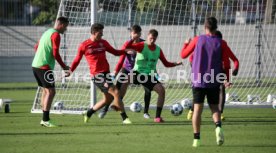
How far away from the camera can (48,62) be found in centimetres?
1402

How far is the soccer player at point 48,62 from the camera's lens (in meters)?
13.7

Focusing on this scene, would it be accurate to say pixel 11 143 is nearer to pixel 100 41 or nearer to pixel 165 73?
pixel 100 41

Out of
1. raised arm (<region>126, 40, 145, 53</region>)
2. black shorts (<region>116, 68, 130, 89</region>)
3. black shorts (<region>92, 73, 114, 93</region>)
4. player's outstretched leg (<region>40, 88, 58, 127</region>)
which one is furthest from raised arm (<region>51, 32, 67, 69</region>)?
black shorts (<region>116, 68, 130, 89</region>)

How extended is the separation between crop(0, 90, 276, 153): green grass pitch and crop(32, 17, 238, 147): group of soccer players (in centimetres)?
44

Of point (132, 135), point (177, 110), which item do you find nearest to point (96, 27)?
point (132, 135)

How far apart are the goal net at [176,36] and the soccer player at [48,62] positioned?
7.61 feet

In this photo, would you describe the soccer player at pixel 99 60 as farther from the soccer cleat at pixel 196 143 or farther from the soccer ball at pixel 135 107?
the soccer cleat at pixel 196 143

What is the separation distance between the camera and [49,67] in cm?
1406

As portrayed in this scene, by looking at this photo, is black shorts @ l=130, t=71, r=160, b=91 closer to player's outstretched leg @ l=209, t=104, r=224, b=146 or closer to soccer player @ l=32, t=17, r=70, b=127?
soccer player @ l=32, t=17, r=70, b=127

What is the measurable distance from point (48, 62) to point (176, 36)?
37.0 feet

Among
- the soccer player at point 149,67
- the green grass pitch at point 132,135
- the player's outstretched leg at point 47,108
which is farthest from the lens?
the soccer player at point 149,67

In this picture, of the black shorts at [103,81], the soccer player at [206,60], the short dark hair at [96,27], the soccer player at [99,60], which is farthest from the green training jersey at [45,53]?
the soccer player at [206,60]

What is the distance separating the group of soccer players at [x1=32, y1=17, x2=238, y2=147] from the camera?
1070 centimetres

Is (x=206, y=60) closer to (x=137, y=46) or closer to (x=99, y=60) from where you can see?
(x=99, y=60)
